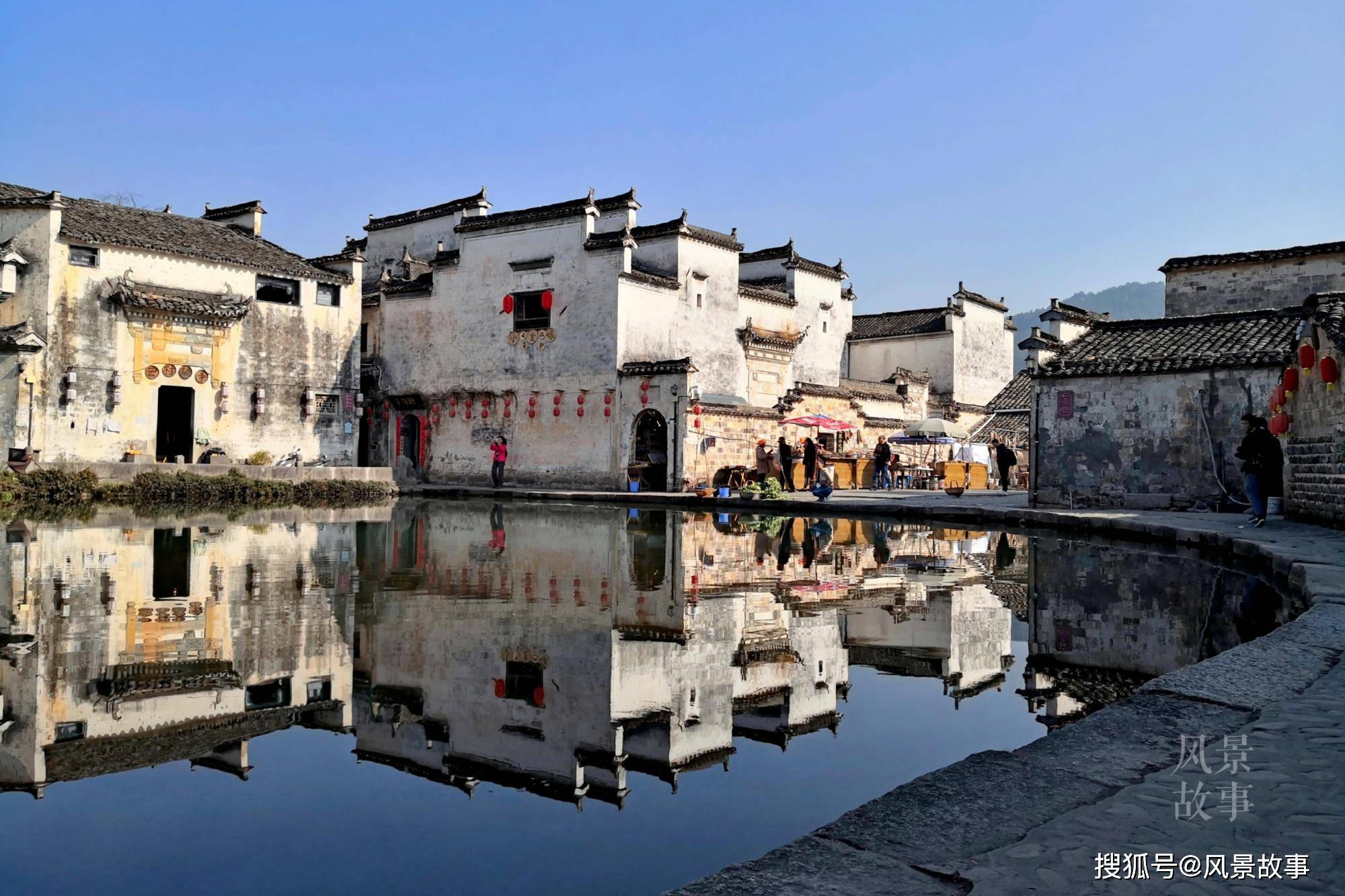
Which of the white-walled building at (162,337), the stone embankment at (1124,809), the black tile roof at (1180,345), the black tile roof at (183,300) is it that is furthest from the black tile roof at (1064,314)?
the stone embankment at (1124,809)

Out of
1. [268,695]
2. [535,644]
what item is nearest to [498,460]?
[535,644]

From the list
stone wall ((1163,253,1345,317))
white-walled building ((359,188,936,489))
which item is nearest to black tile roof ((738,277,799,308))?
white-walled building ((359,188,936,489))

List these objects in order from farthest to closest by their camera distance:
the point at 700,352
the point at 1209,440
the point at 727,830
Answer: the point at 700,352 < the point at 1209,440 < the point at 727,830

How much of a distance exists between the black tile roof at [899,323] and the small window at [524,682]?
3639cm

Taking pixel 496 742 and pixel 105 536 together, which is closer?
pixel 496 742

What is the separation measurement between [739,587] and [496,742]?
16.9 ft

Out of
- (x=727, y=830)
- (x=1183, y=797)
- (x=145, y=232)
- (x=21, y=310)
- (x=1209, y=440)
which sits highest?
(x=145, y=232)

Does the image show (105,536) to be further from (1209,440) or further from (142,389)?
(1209,440)

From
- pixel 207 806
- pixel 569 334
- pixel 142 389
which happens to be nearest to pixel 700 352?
pixel 569 334

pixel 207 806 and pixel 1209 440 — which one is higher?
pixel 1209 440

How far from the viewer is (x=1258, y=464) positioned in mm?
14086

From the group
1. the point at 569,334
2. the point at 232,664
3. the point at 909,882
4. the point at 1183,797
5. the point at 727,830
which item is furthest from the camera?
the point at 569,334

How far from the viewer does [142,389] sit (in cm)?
2655

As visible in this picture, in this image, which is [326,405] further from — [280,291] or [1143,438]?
[1143,438]
